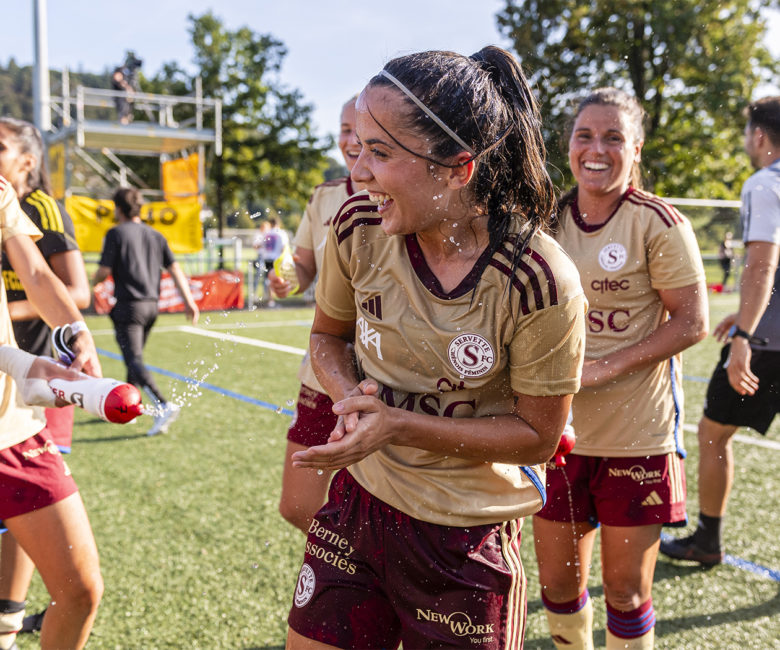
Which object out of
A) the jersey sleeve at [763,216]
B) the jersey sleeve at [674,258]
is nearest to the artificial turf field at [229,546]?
the jersey sleeve at [674,258]

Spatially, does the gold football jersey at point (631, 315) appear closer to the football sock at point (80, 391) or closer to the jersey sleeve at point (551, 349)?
the jersey sleeve at point (551, 349)

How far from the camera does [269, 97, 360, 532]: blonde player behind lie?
317 centimetres

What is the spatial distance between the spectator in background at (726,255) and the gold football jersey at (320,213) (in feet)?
64.6

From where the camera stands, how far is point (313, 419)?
10.5ft

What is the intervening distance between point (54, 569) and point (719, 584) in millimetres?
3261

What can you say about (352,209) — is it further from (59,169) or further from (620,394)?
(59,169)

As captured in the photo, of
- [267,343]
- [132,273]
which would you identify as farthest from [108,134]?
[132,273]

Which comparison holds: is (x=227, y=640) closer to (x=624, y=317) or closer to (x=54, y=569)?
(x=54, y=569)

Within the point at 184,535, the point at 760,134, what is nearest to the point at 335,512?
the point at 184,535

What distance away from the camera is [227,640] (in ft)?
10.6

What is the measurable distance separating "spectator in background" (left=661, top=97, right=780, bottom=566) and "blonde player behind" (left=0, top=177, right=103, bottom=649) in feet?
9.57

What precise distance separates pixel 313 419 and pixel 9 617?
4.51ft

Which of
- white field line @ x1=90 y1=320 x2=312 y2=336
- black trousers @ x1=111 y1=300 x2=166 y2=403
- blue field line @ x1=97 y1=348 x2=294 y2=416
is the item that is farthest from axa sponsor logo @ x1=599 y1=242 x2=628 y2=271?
white field line @ x1=90 y1=320 x2=312 y2=336

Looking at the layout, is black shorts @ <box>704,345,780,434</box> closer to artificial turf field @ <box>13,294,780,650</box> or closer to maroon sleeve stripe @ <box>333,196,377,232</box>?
artificial turf field @ <box>13,294,780,650</box>
